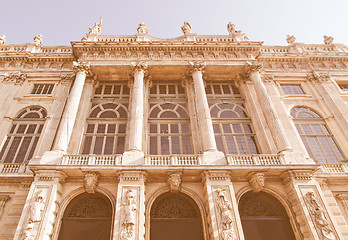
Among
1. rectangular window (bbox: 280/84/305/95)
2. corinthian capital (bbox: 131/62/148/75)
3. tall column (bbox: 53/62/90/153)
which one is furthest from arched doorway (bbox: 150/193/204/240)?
rectangular window (bbox: 280/84/305/95)

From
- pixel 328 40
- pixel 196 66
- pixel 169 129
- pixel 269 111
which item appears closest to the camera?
pixel 269 111

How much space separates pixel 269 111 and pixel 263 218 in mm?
7870

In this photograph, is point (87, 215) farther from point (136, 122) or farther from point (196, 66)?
point (196, 66)

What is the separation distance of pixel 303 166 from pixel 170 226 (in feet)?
29.3

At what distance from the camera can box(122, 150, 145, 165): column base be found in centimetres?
1418

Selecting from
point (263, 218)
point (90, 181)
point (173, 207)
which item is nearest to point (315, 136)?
point (263, 218)

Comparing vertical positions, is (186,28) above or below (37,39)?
below

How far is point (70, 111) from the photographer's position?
55.3ft

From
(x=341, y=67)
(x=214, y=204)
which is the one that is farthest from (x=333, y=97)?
(x=214, y=204)

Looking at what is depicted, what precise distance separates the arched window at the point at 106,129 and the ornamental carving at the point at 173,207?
5.03 meters

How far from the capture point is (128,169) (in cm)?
1353

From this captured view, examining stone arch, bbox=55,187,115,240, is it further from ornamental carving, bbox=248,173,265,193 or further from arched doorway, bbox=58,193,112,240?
ornamental carving, bbox=248,173,265,193

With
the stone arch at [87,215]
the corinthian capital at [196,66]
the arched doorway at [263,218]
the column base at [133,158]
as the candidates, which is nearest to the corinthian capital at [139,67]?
the corinthian capital at [196,66]

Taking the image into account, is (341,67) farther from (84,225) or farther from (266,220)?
(84,225)
